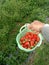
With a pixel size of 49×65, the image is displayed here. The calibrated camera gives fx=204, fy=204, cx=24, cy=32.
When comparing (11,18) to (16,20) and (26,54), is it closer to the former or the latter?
(16,20)

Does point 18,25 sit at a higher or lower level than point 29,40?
lower

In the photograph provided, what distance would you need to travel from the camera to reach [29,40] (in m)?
2.94

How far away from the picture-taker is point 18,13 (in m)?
4.10

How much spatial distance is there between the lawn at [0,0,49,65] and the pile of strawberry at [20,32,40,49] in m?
0.49

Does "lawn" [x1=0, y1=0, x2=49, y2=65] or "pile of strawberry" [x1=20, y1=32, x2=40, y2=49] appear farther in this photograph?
"lawn" [x1=0, y1=0, x2=49, y2=65]

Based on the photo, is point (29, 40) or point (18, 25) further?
point (18, 25)

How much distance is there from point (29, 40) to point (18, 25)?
40.6 inches

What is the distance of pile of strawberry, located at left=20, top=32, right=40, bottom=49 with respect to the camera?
2902mm

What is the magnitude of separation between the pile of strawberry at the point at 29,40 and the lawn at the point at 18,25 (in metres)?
0.49

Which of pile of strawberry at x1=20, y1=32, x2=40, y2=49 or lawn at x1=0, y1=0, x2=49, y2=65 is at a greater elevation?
pile of strawberry at x1=20, y1=32, x2=40, y2=49

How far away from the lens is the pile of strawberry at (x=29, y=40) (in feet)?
9.52

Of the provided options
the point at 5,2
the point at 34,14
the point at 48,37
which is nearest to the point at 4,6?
the point at 5,2

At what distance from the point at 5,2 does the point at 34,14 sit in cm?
71

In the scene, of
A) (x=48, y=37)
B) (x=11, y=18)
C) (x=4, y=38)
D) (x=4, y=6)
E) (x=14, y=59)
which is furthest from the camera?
(x=4, y=6)
